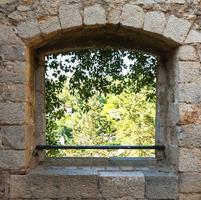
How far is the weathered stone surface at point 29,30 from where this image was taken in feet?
10.2

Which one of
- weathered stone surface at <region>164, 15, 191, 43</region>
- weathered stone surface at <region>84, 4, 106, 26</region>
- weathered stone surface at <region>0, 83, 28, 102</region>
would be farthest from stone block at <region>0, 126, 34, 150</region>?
weathered stone surface at <region>164, 15, 191, 43</region>

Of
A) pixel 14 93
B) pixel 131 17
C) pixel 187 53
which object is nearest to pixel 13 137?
pixel 14 93

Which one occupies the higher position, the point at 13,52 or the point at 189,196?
the point at 13,52

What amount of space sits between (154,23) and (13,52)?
1.26 meters

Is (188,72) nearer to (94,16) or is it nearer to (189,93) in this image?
(189,93)

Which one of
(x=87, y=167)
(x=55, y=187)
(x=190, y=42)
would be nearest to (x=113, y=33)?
(x=190, y=42)

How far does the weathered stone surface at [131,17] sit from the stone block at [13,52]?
921mm

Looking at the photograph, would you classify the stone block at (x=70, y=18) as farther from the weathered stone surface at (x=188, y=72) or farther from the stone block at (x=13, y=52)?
the weathered stone surface at (x=188, y=72)

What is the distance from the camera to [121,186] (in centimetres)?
316

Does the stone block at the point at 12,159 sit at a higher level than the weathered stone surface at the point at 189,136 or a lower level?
lower

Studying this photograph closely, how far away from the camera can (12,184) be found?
3131mm

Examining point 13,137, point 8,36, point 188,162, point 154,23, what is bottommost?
point 188,162

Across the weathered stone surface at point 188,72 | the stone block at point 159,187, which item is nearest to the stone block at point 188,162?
the stone block at point 159,187

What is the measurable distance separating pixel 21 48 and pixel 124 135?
5401mm
